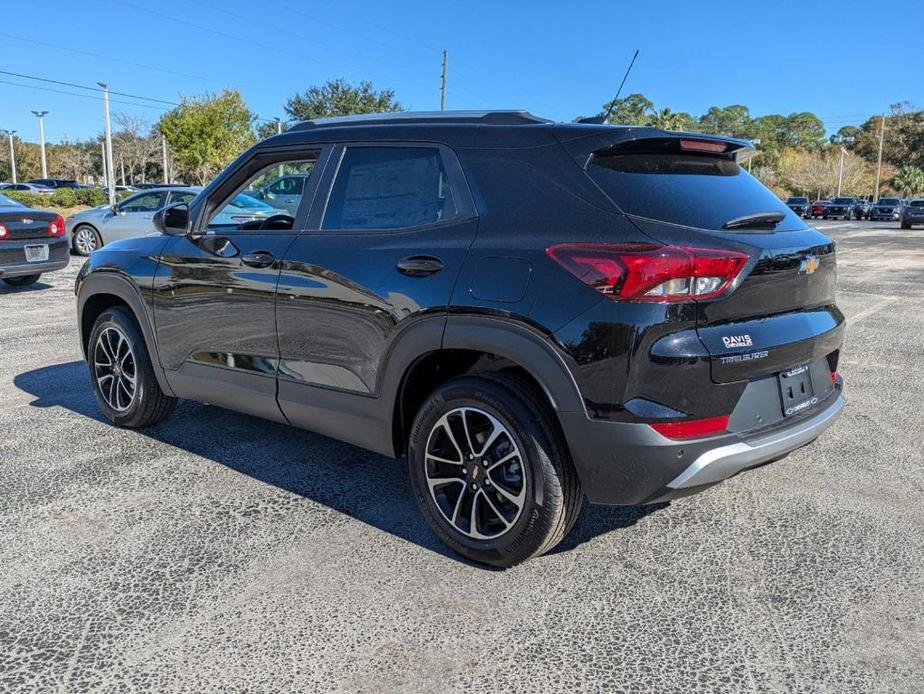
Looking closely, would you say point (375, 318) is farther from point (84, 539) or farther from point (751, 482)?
point (751, 482)

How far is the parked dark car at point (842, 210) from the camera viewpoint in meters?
55.8

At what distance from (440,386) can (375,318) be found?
428mm

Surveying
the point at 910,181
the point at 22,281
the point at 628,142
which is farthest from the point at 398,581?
the point at 910,181

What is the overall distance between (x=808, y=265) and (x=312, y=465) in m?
2.73

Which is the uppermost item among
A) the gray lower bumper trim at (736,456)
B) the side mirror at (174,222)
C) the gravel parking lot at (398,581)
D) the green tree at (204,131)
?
the green tree at (204,131)

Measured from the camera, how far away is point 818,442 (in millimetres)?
4684

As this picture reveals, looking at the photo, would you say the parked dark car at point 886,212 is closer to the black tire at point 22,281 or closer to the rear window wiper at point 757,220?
the black tire at point 22,281

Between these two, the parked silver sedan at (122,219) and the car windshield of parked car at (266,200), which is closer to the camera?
the car windshield of parked car at (266,200)

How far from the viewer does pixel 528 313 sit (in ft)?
9.16

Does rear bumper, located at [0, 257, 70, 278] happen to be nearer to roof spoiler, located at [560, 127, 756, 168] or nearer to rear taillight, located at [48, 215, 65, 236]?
rear taillight, located at [48, 215, 65, 236]

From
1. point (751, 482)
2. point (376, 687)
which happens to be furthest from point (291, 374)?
point (751, 482)

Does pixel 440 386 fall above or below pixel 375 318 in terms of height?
below

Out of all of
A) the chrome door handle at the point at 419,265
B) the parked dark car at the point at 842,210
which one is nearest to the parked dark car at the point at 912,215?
the parked dark car at the point at 842,210

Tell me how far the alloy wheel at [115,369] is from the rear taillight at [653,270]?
3.19 metres
